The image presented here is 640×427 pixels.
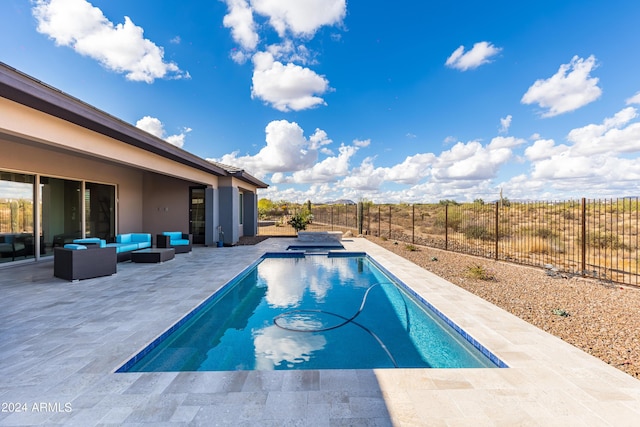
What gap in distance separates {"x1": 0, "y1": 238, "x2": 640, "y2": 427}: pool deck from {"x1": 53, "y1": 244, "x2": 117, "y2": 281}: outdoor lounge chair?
2.27 metres

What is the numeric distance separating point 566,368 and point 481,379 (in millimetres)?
914

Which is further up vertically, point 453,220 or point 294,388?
point 453,220

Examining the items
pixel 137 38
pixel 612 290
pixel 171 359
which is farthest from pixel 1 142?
pixel 612 290

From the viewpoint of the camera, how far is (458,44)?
10836 millimetres

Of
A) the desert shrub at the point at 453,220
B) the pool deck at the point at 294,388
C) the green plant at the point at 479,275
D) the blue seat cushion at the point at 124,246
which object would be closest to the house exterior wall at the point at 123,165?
the blue seat cushion at the point at 124,246

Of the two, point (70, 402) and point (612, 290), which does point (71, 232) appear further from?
point (612, 290)

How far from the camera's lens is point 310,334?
13.5 feet

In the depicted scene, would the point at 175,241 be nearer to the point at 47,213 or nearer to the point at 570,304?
the point at 47,213

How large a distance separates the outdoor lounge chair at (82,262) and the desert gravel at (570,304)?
7.88 m

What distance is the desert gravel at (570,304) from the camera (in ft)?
10.6

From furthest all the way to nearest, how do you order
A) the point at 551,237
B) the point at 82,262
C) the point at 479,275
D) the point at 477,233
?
the point at 477,233 → the point at 551,237 → the point at 479,275 → the point at 82,262

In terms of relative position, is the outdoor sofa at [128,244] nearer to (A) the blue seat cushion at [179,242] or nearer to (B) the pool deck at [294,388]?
(A) the blue seat cushion at [179,242]

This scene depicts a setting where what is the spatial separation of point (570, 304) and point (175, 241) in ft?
35.0

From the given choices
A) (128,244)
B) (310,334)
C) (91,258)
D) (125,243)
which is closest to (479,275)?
(310,334)
